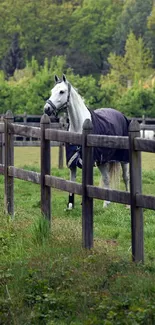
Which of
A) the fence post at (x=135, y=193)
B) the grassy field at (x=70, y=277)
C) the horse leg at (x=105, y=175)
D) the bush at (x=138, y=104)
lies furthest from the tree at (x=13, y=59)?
the fence post at (x=135, y=193)

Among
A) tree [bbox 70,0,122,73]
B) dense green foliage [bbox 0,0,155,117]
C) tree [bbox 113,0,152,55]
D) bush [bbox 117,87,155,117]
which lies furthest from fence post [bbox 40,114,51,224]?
tree [bbox 113,0,152,55]

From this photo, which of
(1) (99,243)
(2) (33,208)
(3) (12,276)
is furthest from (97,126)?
(3) (12,276)

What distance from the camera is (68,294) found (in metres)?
7.67

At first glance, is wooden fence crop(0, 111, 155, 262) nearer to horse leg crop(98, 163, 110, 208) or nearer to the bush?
horse leg crop(98, 163, 110, 208)

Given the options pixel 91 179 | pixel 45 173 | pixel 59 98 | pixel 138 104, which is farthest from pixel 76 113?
pixel 138 104

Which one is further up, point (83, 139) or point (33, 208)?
point (83, 139)

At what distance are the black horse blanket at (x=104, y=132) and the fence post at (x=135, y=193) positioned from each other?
15.6ft

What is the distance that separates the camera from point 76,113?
14125 mm

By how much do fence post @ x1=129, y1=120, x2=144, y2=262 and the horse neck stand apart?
5.30 m

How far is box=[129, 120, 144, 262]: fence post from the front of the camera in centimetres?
873

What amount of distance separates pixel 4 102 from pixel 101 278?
40433mm

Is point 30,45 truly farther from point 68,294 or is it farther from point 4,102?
point 68,294

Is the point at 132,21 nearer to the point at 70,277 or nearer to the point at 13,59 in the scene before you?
the point at 13,59

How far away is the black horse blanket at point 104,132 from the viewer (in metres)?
13.9
